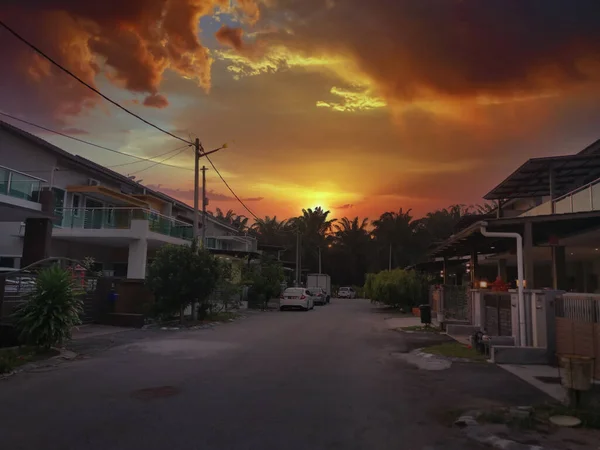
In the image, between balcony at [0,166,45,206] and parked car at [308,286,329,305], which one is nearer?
balcony at [0,166,45,206]

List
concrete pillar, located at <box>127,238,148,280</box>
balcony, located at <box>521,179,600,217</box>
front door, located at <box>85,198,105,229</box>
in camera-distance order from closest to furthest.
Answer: balcony, located at <box>521,179,600,217</box>, front door, located at <box>85,198,105,229</box>, concrete pillar, located at <box>127,238,148,280</box>

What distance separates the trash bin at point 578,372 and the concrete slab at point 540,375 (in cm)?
82

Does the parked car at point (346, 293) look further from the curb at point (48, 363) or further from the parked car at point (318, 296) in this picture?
the curb at point (48, 363)

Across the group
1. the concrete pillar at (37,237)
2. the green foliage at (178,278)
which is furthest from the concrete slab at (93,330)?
the concrete pillar at (37,237)

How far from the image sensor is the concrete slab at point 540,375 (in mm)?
8495

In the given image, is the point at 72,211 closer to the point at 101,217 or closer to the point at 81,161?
the point at 101,217

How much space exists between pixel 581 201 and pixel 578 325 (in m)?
9.30

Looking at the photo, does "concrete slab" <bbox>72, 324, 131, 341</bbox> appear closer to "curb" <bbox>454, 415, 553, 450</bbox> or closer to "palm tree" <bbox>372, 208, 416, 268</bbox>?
"curb" <bbox>454, 415, 553, 450</bbox>

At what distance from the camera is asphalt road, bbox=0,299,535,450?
19.3 feet

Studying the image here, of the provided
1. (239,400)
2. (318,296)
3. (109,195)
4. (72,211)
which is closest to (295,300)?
(318,296)

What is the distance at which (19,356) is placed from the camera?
11492mm

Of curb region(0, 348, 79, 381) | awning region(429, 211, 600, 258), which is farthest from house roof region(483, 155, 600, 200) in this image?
curb region(0, 348, 79, 381)

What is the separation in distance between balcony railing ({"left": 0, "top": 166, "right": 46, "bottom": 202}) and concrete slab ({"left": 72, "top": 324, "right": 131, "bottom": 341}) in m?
5.59

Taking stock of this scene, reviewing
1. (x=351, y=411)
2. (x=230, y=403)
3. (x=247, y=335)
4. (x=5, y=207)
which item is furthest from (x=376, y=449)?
(x=5, y=207)
